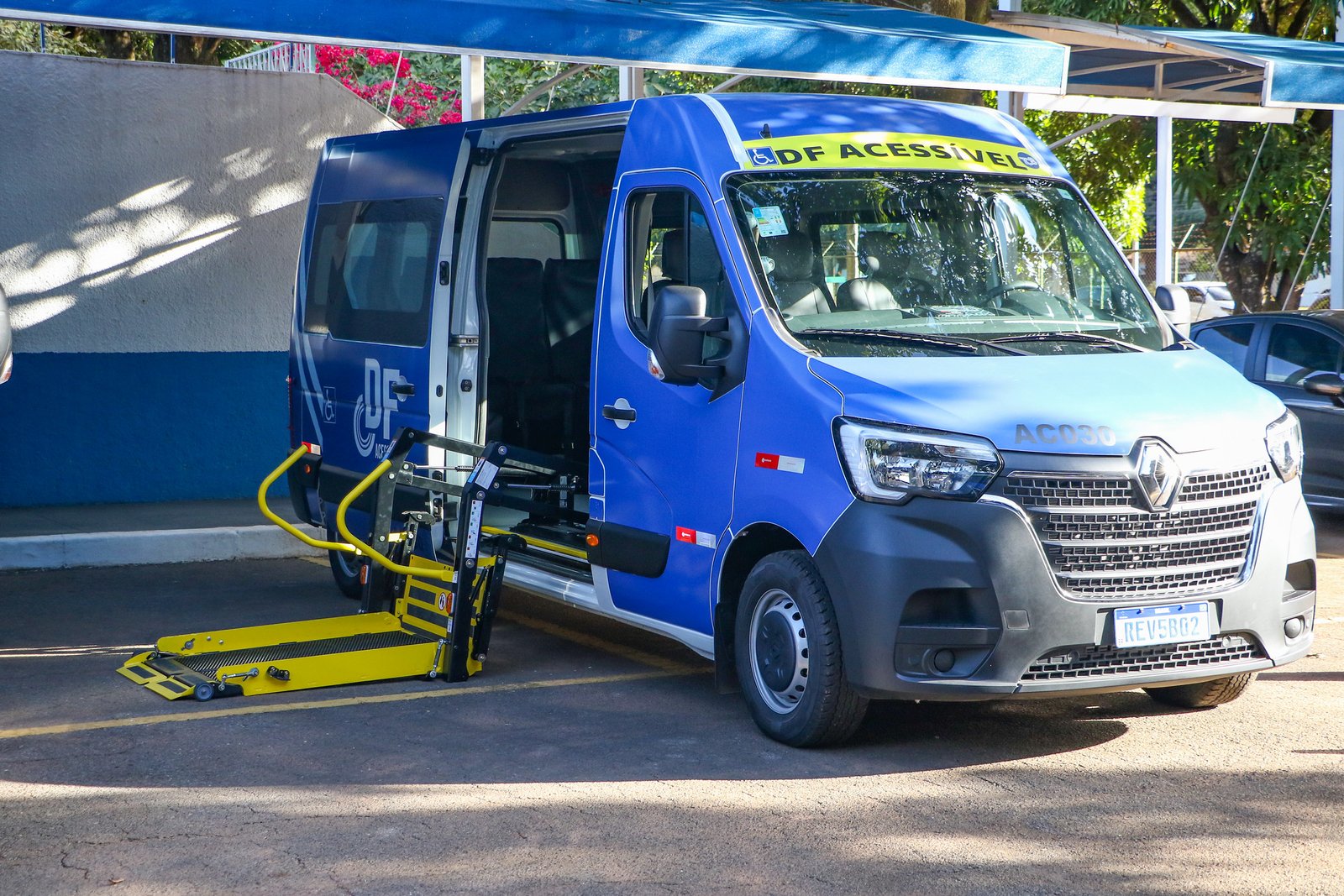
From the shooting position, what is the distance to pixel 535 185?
27.5 ft

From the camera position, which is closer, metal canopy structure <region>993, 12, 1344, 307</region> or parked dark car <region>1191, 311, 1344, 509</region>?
parked dark car <region>1191, 311, 1344, 509</region>

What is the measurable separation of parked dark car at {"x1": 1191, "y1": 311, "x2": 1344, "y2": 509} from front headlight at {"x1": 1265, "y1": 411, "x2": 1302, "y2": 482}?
5032mm

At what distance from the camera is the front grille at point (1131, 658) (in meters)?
5.18

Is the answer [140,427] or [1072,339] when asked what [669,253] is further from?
[140,427]

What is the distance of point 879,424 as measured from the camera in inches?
203

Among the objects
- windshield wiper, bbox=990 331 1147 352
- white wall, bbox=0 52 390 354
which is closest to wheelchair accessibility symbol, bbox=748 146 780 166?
windshield wiper, bbox=990 331 1147 352

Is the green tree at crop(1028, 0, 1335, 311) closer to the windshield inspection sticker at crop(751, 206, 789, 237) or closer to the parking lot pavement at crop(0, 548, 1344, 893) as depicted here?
the parking lot pavement at crop(0, 548, 1344, 893)

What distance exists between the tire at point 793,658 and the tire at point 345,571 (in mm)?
3438

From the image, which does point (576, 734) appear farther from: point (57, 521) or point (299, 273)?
point (57, 521)

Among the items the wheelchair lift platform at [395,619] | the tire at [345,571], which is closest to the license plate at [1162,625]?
the wheelchair lift platform at [395,619]

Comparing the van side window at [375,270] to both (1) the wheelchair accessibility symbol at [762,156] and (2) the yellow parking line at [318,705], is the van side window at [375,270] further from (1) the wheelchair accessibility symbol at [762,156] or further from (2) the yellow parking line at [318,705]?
(1) the wheelchair accessibility symbol at [762,156]

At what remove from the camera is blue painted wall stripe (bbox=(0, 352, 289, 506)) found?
11.0m

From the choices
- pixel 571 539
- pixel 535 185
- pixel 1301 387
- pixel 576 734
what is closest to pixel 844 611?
pixel 576 734

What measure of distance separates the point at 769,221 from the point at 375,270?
319 centimetres
